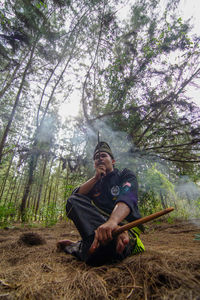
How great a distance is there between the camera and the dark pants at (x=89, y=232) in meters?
1.24

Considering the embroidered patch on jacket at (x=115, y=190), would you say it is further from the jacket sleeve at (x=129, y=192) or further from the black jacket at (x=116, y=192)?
the jacket sleeve at (x=129, y=192)

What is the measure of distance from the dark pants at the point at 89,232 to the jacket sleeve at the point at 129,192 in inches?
12.4

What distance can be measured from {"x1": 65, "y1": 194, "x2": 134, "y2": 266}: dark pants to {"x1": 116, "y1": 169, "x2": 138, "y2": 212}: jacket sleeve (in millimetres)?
316

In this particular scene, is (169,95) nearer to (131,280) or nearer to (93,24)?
(93,24)

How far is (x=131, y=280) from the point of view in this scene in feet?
2.92

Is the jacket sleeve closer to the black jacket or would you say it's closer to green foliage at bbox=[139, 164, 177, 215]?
the black jacket

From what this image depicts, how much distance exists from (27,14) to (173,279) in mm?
Result: 6638

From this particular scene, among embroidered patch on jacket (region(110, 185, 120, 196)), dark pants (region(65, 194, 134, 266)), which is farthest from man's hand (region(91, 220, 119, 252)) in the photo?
embroidered patch on jacket (region(110, 185, 120, 196))

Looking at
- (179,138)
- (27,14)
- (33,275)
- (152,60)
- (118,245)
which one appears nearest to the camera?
(33,275)

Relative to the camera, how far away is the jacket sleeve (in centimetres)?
134

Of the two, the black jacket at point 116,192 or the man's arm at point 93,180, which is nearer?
the black jacket at point 116,192

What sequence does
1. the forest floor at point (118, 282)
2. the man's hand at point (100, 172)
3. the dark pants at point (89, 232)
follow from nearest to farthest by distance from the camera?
1. the forest floor at point (118, 282)
2. the dark pants at point (89, 232)
3. the man's hand at point (100, 172)

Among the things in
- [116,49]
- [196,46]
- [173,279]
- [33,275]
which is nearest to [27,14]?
[116,49]

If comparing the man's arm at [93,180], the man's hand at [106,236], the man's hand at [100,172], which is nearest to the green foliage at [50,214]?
the man's arm at [93,180]
